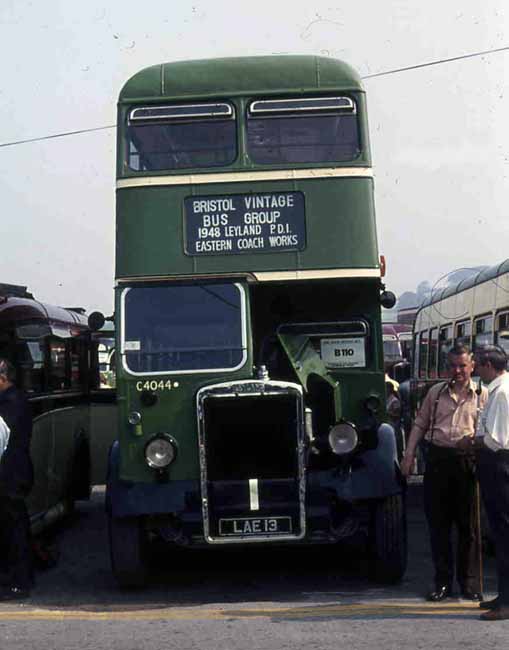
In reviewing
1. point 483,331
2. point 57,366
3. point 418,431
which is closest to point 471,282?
point 483,331

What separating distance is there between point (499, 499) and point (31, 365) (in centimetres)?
575

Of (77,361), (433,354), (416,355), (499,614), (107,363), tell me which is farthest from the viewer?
(416,355)

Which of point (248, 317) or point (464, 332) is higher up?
point (464, 332)

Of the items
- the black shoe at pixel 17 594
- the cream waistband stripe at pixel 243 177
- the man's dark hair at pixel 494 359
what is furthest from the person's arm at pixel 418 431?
the black shoe at pixel 17 594

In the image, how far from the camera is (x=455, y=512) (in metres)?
9.68

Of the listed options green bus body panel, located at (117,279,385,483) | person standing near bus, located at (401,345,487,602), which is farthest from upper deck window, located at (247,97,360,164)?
person standing near bus, located at (401,345,487,602)

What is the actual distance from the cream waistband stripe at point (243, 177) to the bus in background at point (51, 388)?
220 cm

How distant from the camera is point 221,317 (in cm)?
1063

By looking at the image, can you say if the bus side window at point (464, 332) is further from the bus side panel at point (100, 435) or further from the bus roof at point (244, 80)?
the bus roof at point (244, 80)

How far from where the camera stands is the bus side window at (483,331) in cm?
1427

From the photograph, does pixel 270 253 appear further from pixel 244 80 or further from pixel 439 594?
pixel 439 594

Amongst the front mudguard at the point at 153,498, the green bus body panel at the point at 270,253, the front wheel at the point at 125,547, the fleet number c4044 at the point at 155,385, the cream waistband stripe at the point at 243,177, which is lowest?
the front wheel at the point at 125,547

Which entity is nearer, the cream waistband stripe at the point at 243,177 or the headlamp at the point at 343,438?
the headlamp at the point at 343,438

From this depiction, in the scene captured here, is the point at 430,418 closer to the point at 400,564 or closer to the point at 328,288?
the point at 400,564
